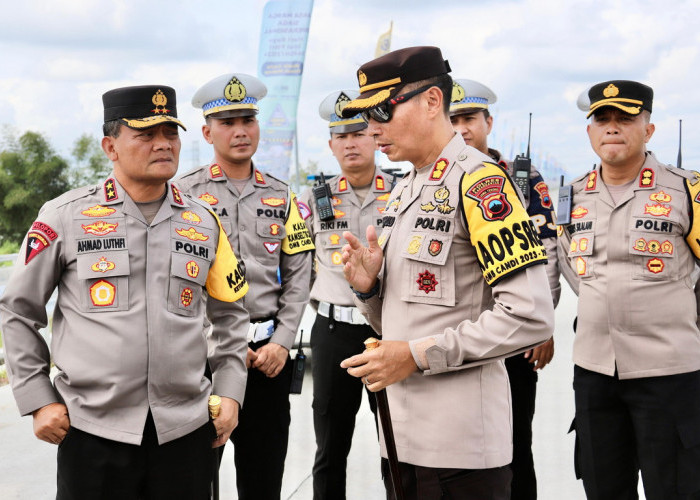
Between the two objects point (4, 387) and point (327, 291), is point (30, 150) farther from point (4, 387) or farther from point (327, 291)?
point (327, 291)

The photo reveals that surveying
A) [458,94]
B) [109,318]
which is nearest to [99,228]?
[109,318]

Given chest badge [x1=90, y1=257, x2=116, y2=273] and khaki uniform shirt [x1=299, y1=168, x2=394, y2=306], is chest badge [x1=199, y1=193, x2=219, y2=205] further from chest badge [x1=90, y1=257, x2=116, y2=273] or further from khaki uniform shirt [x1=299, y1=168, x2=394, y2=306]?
chest badge [x1=90, y1=257, x2=116, y2=273]

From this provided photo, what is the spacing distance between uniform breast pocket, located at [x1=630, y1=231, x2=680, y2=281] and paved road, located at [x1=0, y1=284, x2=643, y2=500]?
1684 mm

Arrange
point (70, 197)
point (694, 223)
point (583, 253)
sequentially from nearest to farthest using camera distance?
point (70, 197) → point (694, 223) → point (583, 253)

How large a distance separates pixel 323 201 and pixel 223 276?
1495 mm

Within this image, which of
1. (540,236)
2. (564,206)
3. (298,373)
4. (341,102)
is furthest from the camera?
(341,102)

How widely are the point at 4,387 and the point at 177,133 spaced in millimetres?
4844

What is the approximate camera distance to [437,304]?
2096 mm

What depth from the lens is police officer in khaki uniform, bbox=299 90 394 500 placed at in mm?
3748

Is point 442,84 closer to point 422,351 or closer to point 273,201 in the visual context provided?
point 422,351

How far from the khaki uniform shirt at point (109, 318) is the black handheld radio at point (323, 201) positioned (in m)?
1.61

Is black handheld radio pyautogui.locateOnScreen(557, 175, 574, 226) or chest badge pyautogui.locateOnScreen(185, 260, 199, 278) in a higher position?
black handheld radio pyautogui.locateOnScreen(557, 175, 574, 226)

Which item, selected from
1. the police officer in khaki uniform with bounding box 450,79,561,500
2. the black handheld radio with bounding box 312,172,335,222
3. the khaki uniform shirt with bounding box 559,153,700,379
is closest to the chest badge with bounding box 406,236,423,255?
the khaki uniform shirt with bounding box 559,153,700,379

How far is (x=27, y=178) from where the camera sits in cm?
2272
